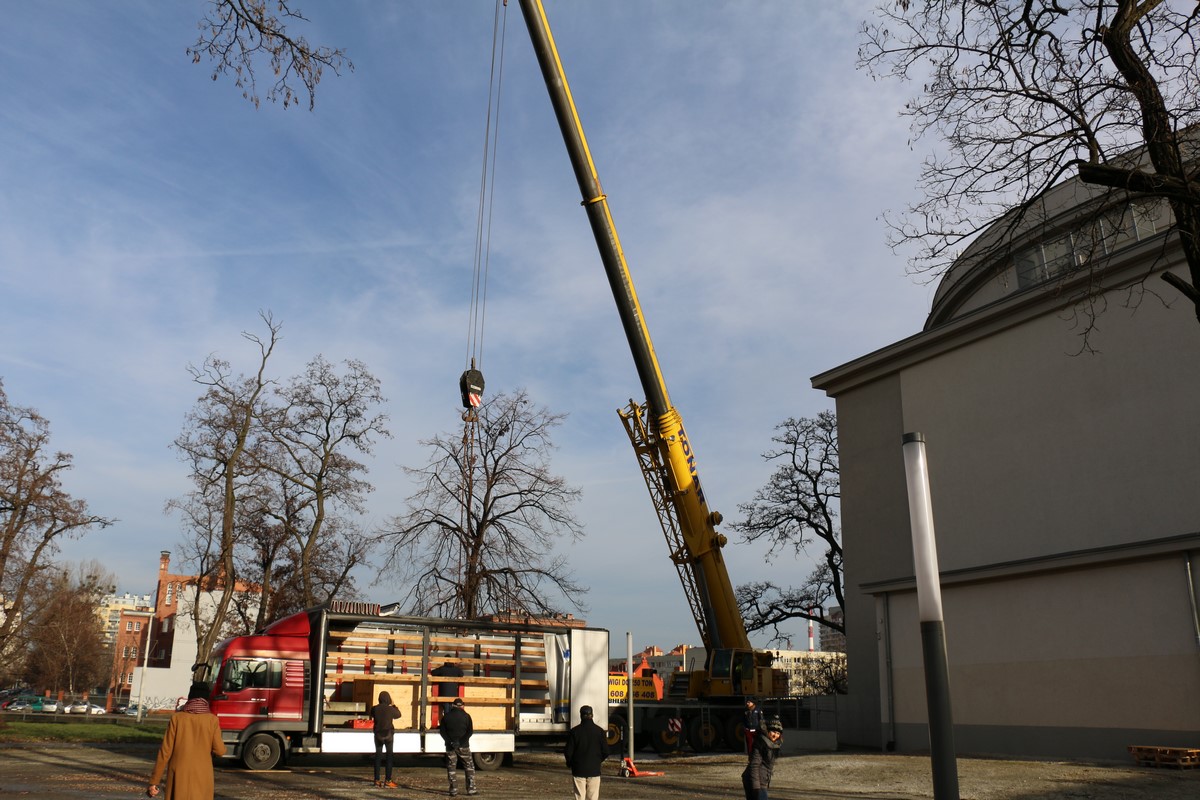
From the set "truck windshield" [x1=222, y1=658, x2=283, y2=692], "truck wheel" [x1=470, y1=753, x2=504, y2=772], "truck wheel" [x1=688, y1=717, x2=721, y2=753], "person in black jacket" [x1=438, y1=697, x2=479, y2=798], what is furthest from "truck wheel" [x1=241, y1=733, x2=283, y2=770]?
"truck wheel" [x1=688, y1=717, x2=721, y2=753]

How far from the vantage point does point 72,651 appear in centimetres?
6769

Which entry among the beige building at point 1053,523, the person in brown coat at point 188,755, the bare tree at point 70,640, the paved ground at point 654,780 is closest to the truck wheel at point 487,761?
the paved ground at point 654,780

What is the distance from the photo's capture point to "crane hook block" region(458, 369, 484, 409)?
20547 millimetres

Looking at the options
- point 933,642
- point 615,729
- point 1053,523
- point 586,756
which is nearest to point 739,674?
point 615,729

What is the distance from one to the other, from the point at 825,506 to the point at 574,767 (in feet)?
107

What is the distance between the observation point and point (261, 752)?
19.6 meters

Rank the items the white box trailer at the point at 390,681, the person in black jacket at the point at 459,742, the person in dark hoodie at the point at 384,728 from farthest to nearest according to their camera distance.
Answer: the white box trailer at the point at 390,681, the person in dark hoodie at the point at 384,728, the person in black jacket at the point at 459,742

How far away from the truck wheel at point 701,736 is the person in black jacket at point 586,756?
14957 millimetres

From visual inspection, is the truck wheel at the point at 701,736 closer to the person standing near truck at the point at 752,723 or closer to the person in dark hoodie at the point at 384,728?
the person in dark hoodie at the point at 384,728

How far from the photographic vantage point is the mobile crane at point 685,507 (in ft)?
78.5

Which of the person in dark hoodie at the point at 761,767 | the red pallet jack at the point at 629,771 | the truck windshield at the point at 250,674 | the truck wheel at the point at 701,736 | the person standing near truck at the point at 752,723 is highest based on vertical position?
the truck windshield at the point at 250,674

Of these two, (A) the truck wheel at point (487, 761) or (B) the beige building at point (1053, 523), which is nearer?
(B) the beige building at point (1053, 523)

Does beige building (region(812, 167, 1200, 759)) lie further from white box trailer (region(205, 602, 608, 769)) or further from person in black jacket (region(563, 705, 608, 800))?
person in black jacket (region(563, 705, 608, 800))

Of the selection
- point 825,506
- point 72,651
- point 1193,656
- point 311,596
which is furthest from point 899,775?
point 72,651
